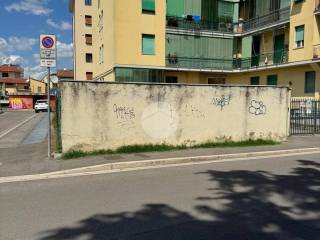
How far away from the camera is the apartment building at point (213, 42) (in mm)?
25125

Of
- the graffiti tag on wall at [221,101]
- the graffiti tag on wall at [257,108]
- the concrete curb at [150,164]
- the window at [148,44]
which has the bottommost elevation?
the concrete curb at [150,164]

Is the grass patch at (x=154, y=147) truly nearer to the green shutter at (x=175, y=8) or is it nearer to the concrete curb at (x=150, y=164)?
the concrete curb at (x=150, y=164)

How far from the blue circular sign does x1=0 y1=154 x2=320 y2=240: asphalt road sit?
3.98 m

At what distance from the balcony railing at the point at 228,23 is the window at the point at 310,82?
4.76 meters

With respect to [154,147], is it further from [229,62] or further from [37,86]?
[37,86]

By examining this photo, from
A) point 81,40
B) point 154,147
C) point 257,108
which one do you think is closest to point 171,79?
point 257,108

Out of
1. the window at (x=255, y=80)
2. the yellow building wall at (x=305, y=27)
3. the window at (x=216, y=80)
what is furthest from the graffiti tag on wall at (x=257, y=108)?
the window at (x=216, y=80)

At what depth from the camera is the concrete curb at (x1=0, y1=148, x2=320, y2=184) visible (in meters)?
7.74

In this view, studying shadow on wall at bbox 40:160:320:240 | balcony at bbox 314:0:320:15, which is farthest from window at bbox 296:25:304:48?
shadow on wall at bbox 40:160:320:240

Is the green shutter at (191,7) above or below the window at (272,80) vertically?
above

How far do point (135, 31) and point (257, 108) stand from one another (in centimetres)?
1687

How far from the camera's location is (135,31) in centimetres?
2688

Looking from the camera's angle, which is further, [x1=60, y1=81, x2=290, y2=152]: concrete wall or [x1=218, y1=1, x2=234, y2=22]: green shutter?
[x1=218, y1=1, x2=234, y2=22]: green shutter

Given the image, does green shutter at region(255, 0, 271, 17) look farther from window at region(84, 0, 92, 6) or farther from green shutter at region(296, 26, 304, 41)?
window at region(84, 0, 92, 6)
